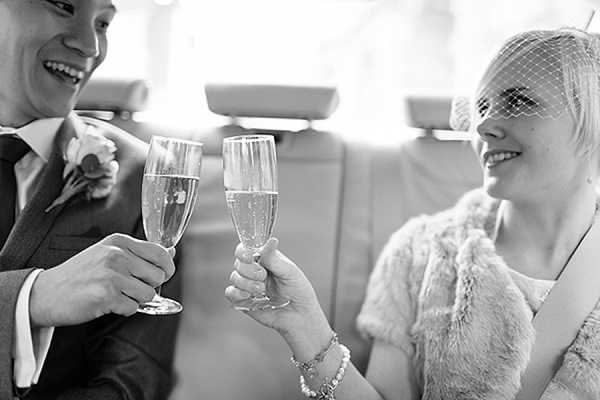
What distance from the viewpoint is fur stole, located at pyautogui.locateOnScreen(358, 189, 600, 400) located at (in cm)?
158

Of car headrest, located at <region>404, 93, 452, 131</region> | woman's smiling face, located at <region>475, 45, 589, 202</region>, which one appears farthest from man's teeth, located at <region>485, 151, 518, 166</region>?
car headrest, located at <region>404, 93, 452, 131</region>

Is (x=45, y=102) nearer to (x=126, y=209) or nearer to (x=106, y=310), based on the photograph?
(x=126, y=209)

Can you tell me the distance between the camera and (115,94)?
223 centimetres

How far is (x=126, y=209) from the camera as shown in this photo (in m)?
1.83

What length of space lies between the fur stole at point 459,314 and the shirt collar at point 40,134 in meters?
0.89

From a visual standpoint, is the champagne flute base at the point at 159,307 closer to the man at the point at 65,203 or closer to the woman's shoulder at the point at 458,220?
the man at the point at 65,203

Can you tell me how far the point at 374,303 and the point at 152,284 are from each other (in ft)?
2.21

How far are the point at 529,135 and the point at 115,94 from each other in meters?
1.26

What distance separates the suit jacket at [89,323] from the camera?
5.53 ft

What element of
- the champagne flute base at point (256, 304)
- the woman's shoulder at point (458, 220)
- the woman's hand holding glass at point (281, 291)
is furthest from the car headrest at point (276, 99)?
the champagne flute base at point (256, 304)

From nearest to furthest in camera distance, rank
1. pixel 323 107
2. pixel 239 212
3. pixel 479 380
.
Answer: pixel 239 212
pixel 479 380
pixel 323 107

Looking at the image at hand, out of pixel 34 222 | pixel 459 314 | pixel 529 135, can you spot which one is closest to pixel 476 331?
pixel 459 314

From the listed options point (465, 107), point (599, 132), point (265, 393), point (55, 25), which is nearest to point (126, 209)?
point (55, 25)

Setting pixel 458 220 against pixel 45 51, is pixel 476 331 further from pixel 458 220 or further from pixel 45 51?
pixel 45 51
